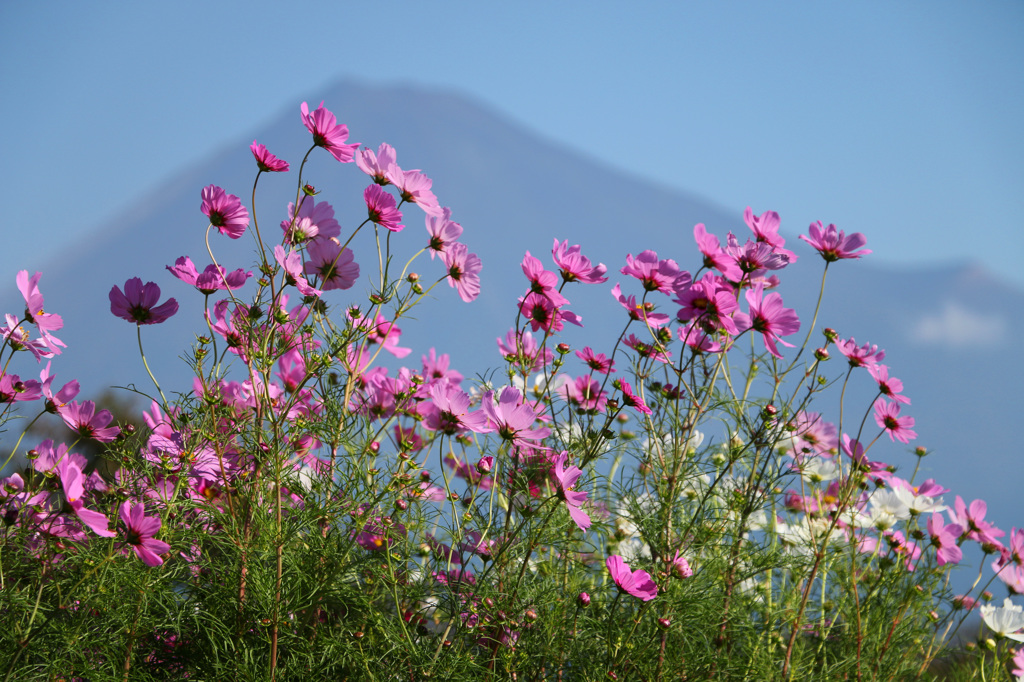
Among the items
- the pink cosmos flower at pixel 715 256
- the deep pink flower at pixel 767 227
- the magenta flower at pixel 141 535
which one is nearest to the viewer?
the magenta flower at pixel 141 535

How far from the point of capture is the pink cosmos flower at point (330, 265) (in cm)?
111

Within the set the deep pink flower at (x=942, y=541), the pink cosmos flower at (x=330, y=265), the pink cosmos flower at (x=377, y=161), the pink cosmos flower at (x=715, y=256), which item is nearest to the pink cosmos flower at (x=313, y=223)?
the pink cosmos flower at (x=330, y=265)

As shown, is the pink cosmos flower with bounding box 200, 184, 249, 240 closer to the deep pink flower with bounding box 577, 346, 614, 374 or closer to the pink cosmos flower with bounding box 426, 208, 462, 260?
the pink cosmos flower with bounding box 426, 208, 462, 260

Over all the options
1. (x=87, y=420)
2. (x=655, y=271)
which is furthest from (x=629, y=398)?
(x=87, y=420)

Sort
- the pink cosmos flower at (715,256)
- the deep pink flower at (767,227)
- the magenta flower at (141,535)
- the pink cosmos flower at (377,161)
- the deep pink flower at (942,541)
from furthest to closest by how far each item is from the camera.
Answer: the deep pink flower at (942,541)
the deep pink flower at (767,227)
the pink cosmos flower at (715,256)
the pink cosmos flower at (377,161)
the magenta flower at (141,535)

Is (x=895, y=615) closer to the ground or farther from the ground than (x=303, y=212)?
farther from the ground

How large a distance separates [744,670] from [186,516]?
97cm

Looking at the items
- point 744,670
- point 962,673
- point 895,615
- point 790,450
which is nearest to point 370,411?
point 744,670

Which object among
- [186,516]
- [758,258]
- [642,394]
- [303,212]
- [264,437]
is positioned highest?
[758,258]

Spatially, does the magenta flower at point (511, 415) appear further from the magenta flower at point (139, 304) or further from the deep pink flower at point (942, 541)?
the deep pink flower at point (942, 541)

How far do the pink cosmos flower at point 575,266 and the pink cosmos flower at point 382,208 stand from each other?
0.88 ft

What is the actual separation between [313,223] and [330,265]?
7cm

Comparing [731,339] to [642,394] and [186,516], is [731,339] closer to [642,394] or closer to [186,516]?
[642,394]

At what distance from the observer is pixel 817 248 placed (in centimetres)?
129
